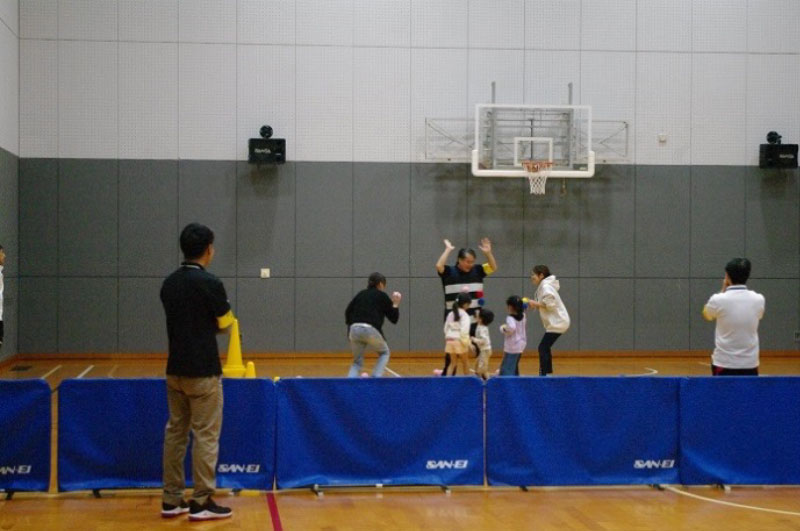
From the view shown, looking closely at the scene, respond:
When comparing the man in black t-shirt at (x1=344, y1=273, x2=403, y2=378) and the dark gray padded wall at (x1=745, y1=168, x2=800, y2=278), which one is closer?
the man in black t-shirt at (x1=344, y1=273, x2=403, y2=378)

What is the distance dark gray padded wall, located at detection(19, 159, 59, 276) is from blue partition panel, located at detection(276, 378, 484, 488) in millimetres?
11898

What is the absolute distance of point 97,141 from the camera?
17.8 meters

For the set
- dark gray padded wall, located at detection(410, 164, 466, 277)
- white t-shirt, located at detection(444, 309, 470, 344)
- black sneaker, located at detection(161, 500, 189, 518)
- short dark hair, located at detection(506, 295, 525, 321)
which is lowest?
black sneaker, located at detection(161, 500, 189, 518)

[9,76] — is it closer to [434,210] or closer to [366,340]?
[434,210]

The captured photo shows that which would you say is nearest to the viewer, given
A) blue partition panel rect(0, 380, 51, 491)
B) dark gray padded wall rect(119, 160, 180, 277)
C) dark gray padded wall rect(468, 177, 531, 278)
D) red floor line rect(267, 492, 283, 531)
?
red floor line rect(267, 492, 283, 531)

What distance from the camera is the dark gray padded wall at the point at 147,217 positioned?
17875mm

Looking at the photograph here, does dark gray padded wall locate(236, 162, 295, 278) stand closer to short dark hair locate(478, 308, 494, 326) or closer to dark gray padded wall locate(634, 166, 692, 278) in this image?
short dark hair locate(478, 308, 494, 326)

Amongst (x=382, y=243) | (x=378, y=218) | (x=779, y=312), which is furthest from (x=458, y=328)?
(x=779, y=312)

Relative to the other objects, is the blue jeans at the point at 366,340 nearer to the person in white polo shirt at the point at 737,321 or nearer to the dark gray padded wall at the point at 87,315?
the person in white polo shirt at the point at 737,321

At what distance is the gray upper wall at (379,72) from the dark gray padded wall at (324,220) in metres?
0.37

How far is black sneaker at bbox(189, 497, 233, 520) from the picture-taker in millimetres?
6691

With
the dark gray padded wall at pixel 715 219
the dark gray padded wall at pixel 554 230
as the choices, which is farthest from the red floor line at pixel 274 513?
the dark gray padded wall at pixel 715 219

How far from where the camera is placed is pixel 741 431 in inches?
305

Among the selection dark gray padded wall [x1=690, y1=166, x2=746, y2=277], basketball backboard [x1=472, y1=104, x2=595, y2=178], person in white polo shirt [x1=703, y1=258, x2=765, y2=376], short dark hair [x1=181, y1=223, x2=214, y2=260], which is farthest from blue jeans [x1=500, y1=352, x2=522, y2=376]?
dark gray padded wall [x1=690, y1=166, x2=746, y2=277]
